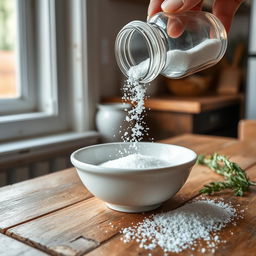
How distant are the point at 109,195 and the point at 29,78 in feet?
4.41

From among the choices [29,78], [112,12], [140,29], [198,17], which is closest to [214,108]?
[112,12]

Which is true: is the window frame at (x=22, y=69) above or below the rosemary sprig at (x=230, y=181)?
above

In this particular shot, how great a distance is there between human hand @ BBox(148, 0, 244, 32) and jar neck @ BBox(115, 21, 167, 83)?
0.18 feet

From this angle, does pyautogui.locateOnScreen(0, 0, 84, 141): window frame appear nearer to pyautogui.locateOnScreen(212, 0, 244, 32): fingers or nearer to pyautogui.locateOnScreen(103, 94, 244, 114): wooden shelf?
pyautogui.locateOnScreen(103, 94, 244, 114): wooden shelf

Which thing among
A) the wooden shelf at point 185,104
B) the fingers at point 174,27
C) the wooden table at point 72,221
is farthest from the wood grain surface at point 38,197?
the wooden shelf at point 185,104

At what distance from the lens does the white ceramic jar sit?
6.07 ft

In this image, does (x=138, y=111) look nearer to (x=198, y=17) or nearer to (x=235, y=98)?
(x=198, y=17)

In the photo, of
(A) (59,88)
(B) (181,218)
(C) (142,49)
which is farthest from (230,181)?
(A) (59,88)

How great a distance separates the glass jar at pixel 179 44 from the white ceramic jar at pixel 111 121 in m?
0.93

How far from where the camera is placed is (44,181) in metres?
0.94

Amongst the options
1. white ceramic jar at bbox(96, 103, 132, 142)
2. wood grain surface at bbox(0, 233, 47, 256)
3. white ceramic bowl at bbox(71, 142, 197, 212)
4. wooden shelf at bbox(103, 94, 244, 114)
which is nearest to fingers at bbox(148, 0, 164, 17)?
white ceramic bowl at bbox(71, 142, 197, 212)

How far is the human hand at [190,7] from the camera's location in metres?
0.81

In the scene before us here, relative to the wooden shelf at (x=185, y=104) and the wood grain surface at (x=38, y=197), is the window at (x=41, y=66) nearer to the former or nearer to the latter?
the wooden shelf at (x=185, y=104)

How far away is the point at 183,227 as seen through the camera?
64 cm
